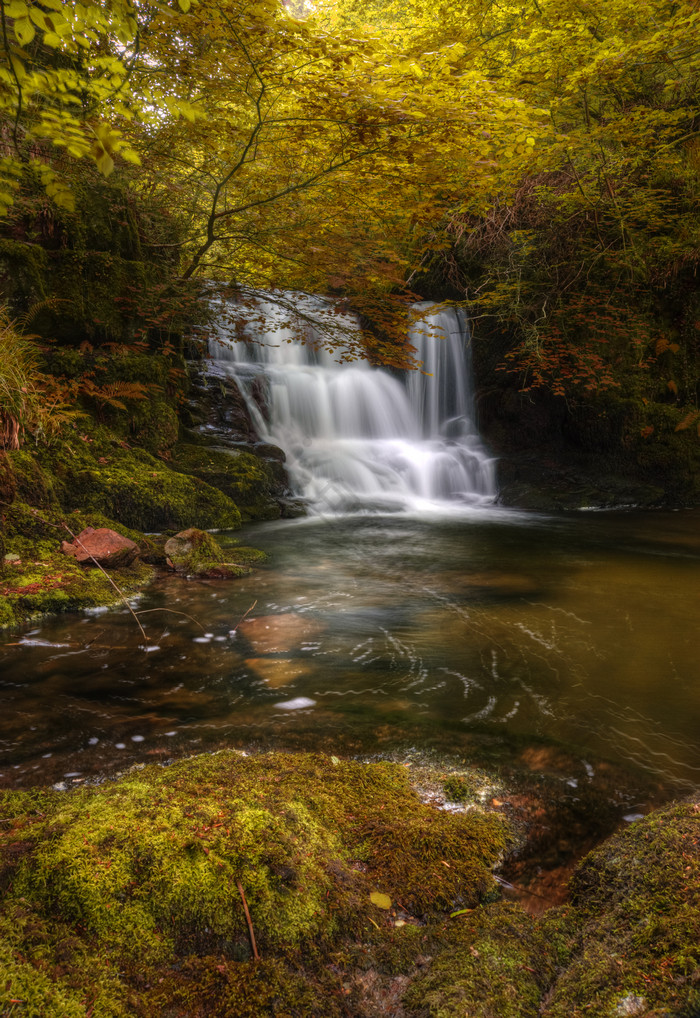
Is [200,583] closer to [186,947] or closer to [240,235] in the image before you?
[186,947]

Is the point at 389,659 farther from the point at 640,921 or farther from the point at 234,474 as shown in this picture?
the point at 234,474

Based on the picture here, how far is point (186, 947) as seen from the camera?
1.35 meters

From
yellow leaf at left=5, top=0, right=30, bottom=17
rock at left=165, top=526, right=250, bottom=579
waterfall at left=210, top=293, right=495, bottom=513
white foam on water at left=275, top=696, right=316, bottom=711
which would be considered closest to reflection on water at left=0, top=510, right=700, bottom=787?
white foam on water at left=275, top=696, right=316, bottom=711

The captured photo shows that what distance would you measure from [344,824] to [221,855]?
0.48 m

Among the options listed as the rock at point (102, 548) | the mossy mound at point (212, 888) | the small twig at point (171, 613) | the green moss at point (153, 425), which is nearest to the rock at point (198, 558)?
the rock at point (102, 548)

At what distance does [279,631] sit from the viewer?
436 cm

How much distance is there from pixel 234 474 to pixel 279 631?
5004mm

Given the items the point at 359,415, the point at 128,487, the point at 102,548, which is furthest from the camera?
the point at 359,415

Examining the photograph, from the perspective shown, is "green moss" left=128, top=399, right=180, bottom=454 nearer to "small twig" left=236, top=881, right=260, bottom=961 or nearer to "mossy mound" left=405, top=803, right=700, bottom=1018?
"small twig" left=236, top=881, right=260, bottom=961

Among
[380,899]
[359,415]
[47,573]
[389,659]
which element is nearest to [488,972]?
[380,899]

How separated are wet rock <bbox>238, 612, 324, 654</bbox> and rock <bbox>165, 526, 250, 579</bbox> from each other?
4.13ft

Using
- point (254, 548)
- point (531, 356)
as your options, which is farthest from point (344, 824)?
point (531, 356)

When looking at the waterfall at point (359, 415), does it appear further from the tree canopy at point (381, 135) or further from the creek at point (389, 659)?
the creek at point (389, 659)

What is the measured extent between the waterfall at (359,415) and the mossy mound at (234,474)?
106cm
